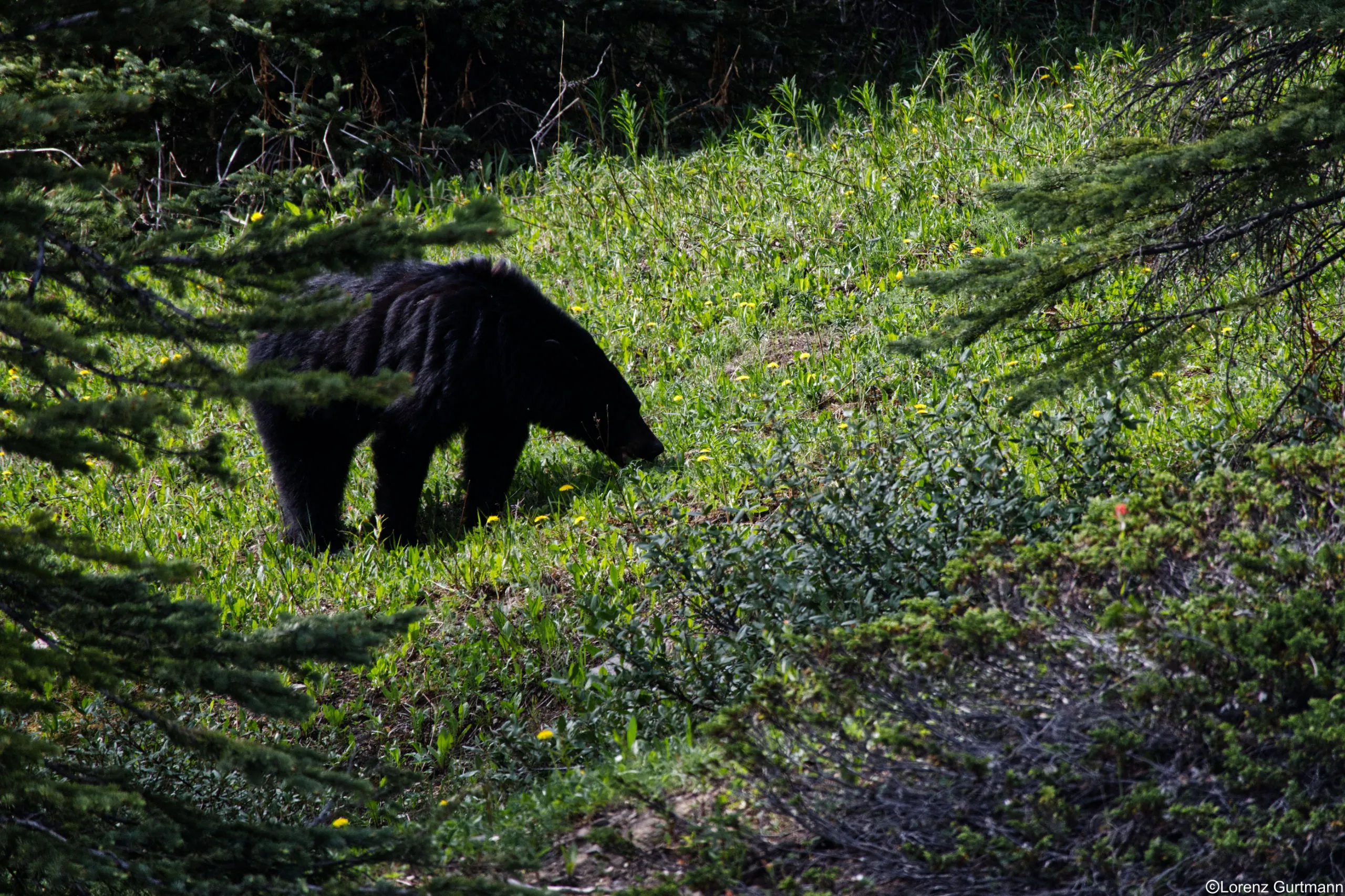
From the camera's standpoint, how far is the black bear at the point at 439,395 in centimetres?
680

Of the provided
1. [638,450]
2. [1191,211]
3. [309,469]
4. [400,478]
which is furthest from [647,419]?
[1191,211]

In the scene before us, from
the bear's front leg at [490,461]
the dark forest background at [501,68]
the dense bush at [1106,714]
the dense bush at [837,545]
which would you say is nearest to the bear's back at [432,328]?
the bear's front leg at [490,461]

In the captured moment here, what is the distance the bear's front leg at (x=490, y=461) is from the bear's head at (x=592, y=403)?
222 millimetres

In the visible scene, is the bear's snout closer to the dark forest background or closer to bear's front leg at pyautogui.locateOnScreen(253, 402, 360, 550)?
bear's front leg at pyautogui.locateOnScreen(253, 402, 360, 550)

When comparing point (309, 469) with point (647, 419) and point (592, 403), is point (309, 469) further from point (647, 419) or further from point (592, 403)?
point (647, 419)

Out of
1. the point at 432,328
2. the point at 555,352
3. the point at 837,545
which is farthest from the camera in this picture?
the point at 555,352

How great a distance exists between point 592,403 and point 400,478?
4.08 feet

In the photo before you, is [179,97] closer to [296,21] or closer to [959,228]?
[296,21]

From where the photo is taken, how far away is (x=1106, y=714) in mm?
3080

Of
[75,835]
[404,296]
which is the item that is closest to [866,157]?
[404,296]

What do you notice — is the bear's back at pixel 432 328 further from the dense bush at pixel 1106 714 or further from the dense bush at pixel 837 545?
the dense bush at pixel 1106 714

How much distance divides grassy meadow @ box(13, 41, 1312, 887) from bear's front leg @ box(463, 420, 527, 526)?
0.53ft

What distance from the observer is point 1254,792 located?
2914 mm

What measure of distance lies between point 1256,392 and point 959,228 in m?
3.36
